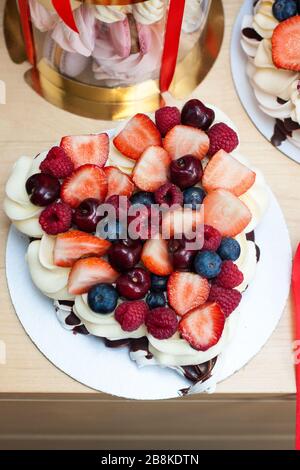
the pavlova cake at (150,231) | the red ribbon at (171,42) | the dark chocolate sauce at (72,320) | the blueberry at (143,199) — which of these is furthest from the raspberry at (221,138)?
the dark chocolate sauce at (72,320)

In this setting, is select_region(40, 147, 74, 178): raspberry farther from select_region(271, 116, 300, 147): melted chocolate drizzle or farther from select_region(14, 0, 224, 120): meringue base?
select_region(271, 116, 300, 147): melted chocolate drizzle

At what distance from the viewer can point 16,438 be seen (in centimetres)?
146

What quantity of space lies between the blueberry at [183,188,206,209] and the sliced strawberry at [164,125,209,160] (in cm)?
7

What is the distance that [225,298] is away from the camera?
113 centimetres

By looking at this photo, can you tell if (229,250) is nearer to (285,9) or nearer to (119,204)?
(119,204)

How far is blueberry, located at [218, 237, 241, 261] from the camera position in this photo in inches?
45.0

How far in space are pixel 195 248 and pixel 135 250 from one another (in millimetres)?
94

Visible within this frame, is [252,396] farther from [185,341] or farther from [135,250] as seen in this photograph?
[135,250]

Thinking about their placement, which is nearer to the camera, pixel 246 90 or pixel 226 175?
pixel 226 175

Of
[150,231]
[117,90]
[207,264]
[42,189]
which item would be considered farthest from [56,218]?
[117,90]

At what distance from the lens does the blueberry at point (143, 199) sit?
1196 millimetres

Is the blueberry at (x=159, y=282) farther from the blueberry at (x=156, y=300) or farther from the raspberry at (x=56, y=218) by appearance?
the raspberry at (x=56, y=218)

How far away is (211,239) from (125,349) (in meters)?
0.24
